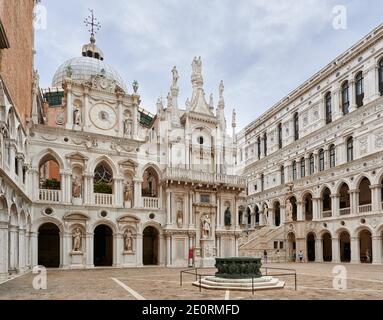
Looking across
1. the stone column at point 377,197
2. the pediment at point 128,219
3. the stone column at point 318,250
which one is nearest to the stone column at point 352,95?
the stone column at point 377,197

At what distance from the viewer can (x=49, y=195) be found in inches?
1083

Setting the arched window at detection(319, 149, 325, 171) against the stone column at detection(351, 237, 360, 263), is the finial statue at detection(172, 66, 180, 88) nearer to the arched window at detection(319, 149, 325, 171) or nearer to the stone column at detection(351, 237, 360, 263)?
the arched window at detection(319, 149, 325, 171)

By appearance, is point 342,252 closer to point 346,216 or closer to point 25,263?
point 346,216

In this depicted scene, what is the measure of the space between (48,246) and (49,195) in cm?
608

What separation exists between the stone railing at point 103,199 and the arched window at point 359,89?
2331cm

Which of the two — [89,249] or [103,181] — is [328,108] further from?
[89,249]

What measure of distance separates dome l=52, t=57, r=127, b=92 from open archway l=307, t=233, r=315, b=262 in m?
27.6

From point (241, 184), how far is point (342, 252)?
578 inches

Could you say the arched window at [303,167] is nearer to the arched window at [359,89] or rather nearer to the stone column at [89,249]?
the arched window at [359,89]

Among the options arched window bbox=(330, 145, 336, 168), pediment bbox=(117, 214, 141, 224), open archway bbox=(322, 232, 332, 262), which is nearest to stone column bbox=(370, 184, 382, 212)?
arched window bbox=(330, 145, 336, 168)

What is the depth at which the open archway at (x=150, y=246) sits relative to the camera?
110ft

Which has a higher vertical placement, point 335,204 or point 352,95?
point 352,95

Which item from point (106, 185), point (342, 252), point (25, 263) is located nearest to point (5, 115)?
point (25, 263)

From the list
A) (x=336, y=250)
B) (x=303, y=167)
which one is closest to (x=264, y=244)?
(x=336, y=250)
